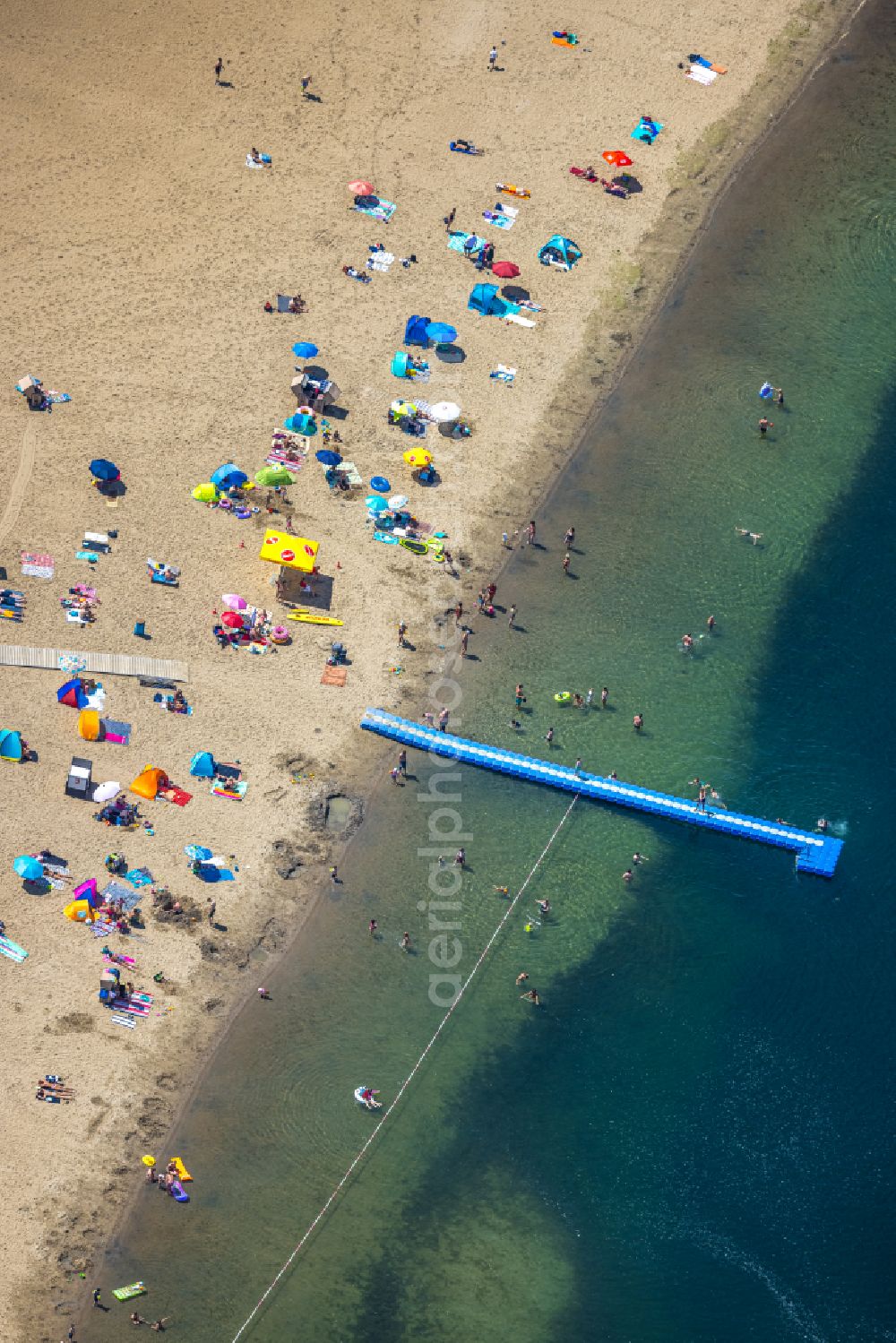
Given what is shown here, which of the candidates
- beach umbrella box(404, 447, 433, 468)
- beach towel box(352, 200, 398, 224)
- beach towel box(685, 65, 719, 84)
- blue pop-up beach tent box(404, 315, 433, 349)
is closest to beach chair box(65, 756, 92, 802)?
beach umbrella box(404, 447, 433, 468)

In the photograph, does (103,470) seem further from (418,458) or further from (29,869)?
(29,869)

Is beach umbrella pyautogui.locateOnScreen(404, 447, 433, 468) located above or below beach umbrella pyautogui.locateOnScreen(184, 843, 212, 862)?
above

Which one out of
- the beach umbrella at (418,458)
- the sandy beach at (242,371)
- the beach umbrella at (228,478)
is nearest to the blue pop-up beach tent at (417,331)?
the sandy beach at (242,371)

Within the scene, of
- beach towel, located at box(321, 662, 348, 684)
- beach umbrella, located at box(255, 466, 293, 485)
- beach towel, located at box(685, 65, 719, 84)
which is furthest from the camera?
beach towel, located at box(685, 65, 719, 84)

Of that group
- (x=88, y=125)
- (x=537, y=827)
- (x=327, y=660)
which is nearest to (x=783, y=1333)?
(x=537, y=827)

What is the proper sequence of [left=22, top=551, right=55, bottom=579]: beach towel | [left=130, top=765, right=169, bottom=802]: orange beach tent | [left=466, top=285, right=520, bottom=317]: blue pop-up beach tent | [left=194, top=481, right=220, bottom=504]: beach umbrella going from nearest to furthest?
[left=130, top=765, right=169, bottom=802]: orange beach tent → [left=22, top=551, right=55, bottom=579]: beach towel → [left=194, top=481, right=220, bottom=504]: beach umbrella → [left=466, top=285, right=520, bottom=317]: blue pop-up beach tent

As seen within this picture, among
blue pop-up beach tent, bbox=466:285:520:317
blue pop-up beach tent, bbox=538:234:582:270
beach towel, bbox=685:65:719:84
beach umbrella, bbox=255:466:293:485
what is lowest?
beach umbrella, bbox=255:466:293:485

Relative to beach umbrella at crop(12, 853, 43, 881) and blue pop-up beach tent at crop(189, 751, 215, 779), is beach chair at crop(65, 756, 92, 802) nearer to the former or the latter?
beach umbrella at crop(12, 853, 43, 881)
